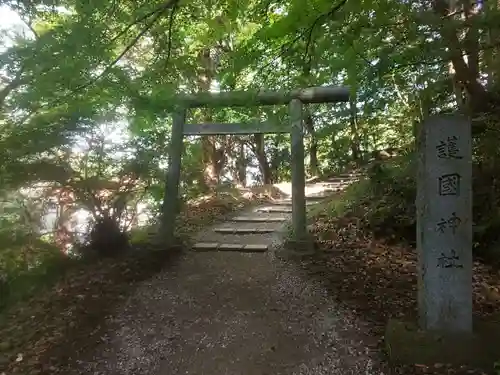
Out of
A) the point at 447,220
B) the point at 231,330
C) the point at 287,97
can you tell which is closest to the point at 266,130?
the point at 287,97

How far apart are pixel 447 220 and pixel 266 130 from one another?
3.57m

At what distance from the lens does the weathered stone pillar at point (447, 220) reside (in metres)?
3.67

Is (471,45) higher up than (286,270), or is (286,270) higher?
(471,45)

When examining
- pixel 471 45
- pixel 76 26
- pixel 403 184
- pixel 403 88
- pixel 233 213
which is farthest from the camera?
pixel 233 213

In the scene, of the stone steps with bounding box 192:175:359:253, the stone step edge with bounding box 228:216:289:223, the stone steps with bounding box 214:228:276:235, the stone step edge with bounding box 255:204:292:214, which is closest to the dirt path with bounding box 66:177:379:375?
the stone steps with bounding box 192:175:359:253

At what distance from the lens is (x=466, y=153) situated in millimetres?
3699

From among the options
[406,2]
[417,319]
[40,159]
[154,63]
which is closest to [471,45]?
[406,2]

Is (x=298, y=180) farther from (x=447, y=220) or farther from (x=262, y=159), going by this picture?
(x=262, y=159)

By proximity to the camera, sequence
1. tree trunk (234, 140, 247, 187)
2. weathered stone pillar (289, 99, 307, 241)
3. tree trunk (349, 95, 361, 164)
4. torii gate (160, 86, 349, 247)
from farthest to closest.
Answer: tree trunk (234, 140, 247, 187) < weathered stone pillar (289, 99, 307, 241) < torii gate (160, 86, 349, 247) < tree trunk (349, 95, 361, 164)

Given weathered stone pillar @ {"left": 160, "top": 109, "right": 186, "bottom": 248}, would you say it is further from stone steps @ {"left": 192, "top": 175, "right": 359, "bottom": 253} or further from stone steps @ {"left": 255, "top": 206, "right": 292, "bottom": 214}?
stone steps @ {"left": 255, "top": 206, "right": 292, "bottom": 214}

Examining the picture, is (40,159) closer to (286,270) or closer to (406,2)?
(286,270)

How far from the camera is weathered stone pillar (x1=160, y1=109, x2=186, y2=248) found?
6781 millimetres

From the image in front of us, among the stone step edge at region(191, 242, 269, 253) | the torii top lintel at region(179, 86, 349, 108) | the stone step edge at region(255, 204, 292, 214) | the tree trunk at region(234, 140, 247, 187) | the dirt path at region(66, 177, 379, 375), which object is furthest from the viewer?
Result: the tree trunk at region(234, 140, 247, 187)

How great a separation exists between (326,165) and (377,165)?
11.4 meters
